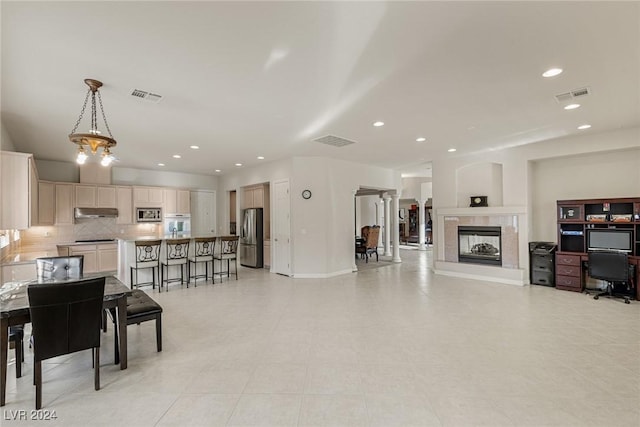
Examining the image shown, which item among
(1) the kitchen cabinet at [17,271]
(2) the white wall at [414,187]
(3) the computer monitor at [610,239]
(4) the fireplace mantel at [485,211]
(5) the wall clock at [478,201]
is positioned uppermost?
(2) the white wall at [414,187]

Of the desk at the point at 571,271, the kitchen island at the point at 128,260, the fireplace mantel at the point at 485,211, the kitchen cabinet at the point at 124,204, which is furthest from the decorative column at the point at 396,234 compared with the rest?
the kitchen cabinet at the point at 124,204

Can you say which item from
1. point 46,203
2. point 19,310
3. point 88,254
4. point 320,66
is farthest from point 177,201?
point 320,66

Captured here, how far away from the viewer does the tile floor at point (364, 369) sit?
2.18m

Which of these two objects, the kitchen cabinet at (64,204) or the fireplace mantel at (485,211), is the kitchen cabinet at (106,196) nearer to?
the kitchen cabinet at (64,204)

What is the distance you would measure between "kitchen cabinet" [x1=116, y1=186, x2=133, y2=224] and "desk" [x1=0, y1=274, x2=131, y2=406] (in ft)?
17.8

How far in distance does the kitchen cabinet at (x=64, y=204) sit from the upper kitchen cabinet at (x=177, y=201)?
2139mm

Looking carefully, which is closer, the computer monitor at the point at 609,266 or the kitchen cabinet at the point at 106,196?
the computer monitor at the point at 609,266

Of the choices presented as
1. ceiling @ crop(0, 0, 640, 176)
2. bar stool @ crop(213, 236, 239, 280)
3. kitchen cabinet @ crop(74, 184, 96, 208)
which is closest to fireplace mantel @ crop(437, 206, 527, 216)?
ceiling @ crop(0, 0, 640, 176)

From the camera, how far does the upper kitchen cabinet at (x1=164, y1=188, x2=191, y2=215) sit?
8.80 meters

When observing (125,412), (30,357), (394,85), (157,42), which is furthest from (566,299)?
(30,357)

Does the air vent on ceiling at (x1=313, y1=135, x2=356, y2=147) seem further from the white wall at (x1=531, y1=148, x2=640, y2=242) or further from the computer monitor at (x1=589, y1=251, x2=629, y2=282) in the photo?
the computer monitor at (x1=589, y1=251, x2=629, y2=282)

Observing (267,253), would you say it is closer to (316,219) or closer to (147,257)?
(316,219)

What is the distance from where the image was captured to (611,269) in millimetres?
Result: 4977

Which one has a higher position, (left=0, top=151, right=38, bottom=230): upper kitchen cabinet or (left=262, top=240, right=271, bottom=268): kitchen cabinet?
(left=0, top=151, right=38, bottom=230): upper kitchen cabinet
